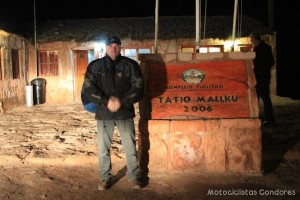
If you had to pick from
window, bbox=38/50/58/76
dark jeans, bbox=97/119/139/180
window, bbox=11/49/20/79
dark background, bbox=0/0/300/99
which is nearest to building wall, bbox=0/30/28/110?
window, bbox=11/49/20/79

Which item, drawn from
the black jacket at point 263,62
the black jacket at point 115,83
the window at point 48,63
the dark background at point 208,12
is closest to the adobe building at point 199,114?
the black jacket at point 115,83

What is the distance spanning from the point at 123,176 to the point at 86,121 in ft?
14.6

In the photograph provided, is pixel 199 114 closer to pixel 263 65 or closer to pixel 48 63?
pixel 263 65

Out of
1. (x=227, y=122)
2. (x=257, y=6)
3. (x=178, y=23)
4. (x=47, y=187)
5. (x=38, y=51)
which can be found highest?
(x=257, y=6)

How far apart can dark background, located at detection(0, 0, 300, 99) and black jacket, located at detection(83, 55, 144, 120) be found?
566 inches

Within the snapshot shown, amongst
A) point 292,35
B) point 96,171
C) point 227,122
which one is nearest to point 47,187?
point 96,171

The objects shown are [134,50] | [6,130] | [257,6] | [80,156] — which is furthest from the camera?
[257,6]

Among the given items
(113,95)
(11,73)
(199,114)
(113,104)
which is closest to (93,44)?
(11,73)

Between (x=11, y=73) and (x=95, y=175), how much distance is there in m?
9.44

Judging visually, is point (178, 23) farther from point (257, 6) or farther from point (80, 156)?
point (80, 156)

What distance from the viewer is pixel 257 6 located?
2133cm

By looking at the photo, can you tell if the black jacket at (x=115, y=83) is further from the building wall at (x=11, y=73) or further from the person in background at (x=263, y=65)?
the building wall at (x=11, y=73)

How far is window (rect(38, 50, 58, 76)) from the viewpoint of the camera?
14727 millimetres

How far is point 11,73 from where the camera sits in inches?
490
